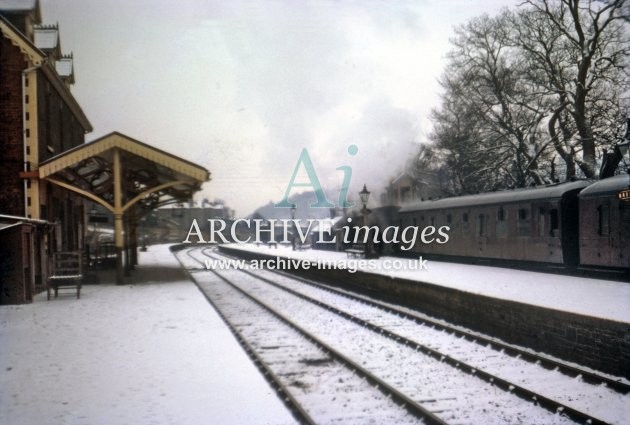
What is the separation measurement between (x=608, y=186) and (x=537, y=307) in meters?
6.17

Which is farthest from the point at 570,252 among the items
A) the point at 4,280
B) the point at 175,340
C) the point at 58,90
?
the point at 58,90

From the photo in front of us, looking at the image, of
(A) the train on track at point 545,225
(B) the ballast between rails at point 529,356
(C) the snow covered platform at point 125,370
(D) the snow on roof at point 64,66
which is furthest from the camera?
(D) the snow on roof at point 64,66

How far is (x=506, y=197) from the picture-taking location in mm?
16656

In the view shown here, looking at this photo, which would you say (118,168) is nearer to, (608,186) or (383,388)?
(383,388)

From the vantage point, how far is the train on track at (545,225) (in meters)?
11.7

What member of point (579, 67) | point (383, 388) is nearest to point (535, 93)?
point (579, 67)

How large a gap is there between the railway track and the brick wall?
22.4 ft

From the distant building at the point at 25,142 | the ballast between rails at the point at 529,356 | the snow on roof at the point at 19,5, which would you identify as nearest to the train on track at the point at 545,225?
the ballast between rails at the point at 529,356

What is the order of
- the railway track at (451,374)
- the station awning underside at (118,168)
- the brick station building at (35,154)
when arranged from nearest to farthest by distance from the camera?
the railway track at (451,374) < the brick station building at (35,154) < the station awning underside at (118,168)

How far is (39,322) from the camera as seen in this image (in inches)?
349

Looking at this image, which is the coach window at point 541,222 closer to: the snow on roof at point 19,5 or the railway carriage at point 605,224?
the railway carriage at point 605,224

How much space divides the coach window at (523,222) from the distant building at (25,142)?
13322 mm

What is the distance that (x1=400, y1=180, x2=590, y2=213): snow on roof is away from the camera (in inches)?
554

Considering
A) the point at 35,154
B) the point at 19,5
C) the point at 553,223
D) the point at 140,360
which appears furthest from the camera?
the point at 553,223
